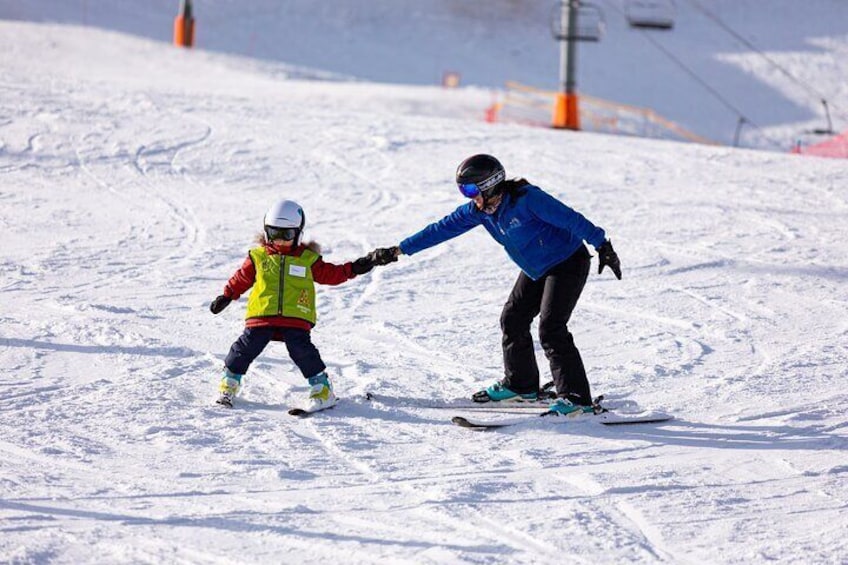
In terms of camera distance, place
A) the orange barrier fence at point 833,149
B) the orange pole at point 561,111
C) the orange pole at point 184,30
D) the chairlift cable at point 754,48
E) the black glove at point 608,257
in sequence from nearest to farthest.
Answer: the black glove at point 608,257 → the orange barrier fence at point 833,149 → the orange pole at point 561,111 → the orange pole at point 184,30 → the chairlift cable at point 754,48

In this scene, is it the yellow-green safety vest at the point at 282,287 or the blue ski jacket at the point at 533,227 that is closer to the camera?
the blue ski jacket at the point at 533,227

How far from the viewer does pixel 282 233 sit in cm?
645

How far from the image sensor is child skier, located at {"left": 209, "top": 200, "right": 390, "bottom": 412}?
21.1ft

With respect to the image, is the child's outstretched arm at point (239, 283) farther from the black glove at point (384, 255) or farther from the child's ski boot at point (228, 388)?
the black glove at point (384, 255)

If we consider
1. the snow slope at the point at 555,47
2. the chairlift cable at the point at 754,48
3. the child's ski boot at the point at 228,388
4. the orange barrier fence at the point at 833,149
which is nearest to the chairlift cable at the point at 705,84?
the snow slope at the point at 555,47

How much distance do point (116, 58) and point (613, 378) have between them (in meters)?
18.5

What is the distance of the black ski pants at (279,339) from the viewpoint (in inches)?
255

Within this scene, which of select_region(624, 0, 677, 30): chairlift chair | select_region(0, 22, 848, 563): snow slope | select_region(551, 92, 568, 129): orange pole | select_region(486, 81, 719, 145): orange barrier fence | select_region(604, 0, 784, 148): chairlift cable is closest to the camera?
select_region(0, 22, 848, 563): snow slope

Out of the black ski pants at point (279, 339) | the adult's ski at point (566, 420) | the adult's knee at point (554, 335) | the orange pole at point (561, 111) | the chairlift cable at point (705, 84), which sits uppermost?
the chairlift cable at point (705, 84)

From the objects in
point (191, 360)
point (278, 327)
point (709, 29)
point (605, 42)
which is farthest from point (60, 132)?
point (709, 29)

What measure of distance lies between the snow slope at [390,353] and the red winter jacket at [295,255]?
0.51 meters

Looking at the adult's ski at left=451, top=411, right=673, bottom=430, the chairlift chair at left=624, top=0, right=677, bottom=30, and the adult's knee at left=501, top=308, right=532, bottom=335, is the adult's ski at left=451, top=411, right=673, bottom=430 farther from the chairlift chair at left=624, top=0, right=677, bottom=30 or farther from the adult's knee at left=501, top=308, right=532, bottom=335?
the chairlift chair at left=624, top=0, right=677, bottom=30

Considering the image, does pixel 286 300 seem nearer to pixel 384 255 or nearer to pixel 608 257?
pixel 384 255

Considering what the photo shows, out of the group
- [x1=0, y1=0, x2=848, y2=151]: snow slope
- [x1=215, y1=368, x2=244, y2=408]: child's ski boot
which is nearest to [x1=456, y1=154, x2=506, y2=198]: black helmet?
[x1=215, y1=368, x2=244, y2=408]: child's ski boot
